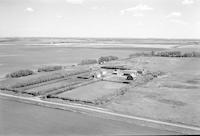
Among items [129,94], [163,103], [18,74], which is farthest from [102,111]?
[18,74]

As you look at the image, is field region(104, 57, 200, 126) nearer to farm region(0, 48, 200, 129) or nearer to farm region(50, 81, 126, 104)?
farm region(0, 48, 200, 129)

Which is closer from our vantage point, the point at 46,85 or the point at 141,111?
the point at 141,111

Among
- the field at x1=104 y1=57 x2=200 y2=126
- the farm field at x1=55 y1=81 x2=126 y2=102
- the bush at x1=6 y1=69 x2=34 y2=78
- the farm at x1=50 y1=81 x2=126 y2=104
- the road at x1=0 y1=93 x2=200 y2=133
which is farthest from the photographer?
the bush at x1=6 y1=69 x2=34 y2=78

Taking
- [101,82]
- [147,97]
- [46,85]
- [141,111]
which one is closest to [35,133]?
[141,111]

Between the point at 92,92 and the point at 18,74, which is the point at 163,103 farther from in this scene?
the point at 18,74

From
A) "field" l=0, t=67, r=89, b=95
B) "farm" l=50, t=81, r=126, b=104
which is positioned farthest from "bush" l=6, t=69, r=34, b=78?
"farm" l=50, t=81, r=126, b=104

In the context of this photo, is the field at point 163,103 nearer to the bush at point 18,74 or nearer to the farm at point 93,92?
the farm at point 93,92

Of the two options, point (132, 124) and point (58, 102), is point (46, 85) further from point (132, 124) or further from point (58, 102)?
point (132, 124)

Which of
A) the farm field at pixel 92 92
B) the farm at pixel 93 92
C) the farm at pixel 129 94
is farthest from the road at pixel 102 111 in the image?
the farm field at pixel 92 92
